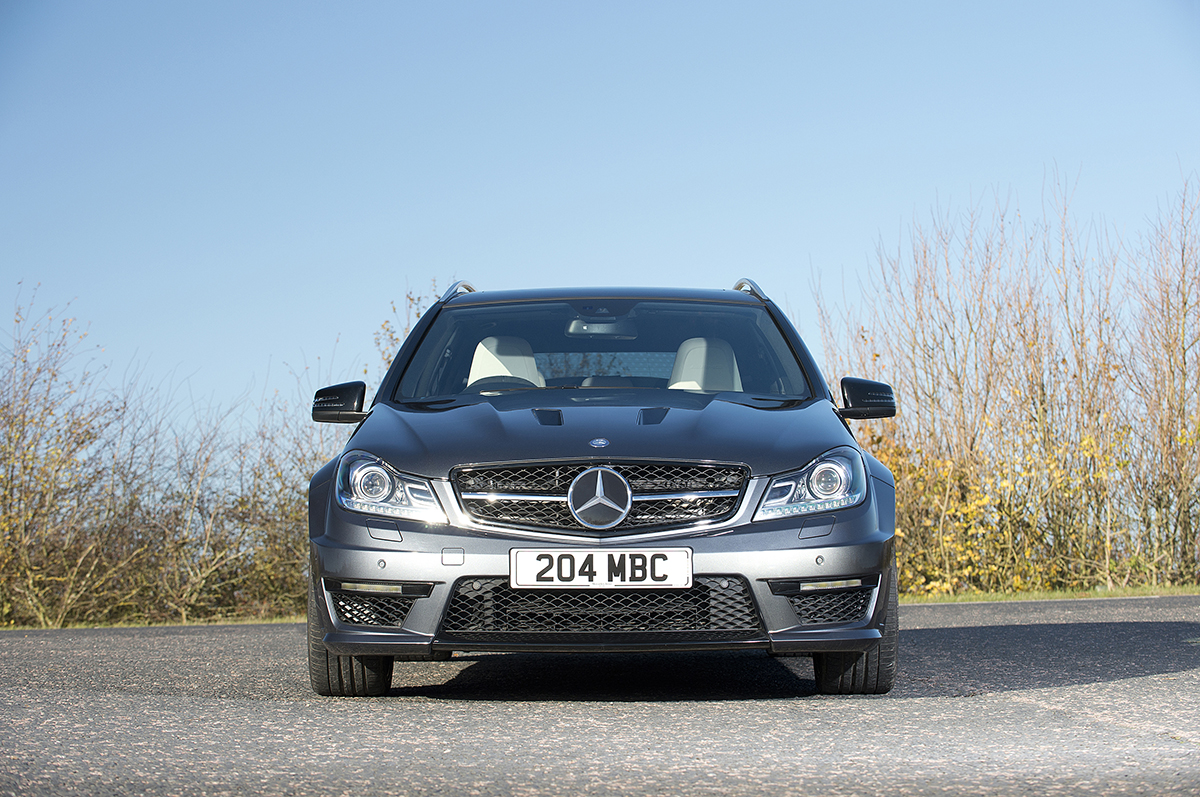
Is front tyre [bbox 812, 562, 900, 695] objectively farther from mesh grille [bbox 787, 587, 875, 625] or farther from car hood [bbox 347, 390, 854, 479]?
car hood [bbox 347, 390, 854, 479]

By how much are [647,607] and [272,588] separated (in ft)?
36.3

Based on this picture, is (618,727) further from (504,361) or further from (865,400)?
(504,361)

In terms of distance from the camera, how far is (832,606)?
4496 mm

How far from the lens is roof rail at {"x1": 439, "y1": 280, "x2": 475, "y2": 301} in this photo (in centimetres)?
651

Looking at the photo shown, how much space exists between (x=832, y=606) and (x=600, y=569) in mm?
858

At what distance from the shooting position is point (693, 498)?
4430 mm

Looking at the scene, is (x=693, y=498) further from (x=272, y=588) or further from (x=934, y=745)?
(x=272, y=588)

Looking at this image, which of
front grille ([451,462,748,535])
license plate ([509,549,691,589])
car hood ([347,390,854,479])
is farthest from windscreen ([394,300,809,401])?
license plate ([509,549,691,589])

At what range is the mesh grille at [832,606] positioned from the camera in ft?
14.6

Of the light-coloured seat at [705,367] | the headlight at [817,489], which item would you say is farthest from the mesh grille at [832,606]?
the light-coloured seat at [705,367]

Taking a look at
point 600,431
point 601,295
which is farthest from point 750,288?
point 600,431

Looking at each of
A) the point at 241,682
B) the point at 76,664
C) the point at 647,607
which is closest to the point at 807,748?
the point at 647,607

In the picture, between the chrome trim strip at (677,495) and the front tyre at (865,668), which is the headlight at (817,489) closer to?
the chrome trim strip at (677,495)

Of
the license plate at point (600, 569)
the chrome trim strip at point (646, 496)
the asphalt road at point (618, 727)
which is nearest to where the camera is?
the asphalt road at point (618, 727)
